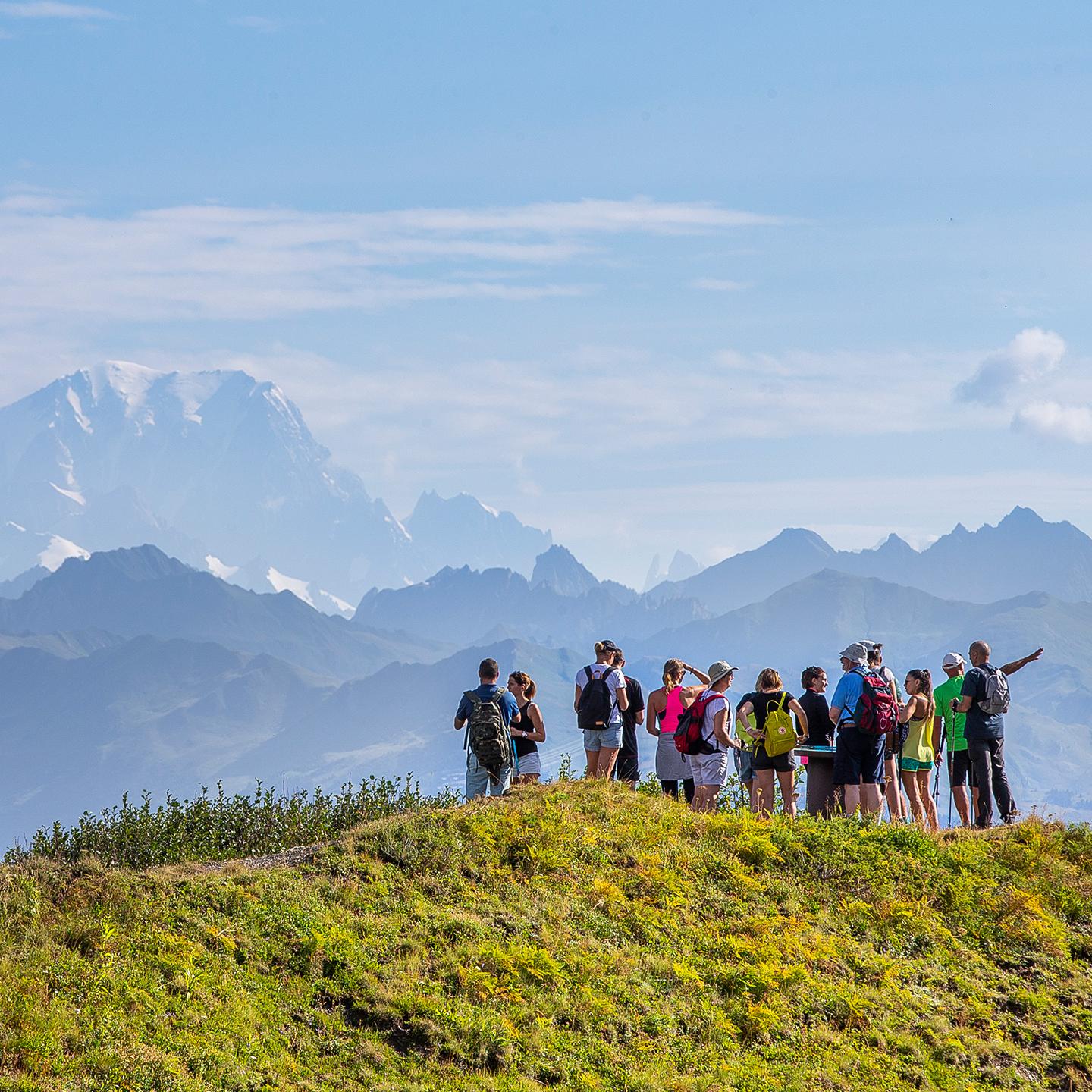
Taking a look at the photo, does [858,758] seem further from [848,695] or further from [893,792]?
[893,792]

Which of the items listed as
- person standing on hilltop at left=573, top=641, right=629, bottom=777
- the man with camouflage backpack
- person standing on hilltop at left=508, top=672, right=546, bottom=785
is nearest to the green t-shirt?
person standing on hilltop at left=573, top=641, right=629, bottom=777

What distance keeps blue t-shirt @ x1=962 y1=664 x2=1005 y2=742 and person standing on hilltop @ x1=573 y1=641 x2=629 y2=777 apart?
492 cm

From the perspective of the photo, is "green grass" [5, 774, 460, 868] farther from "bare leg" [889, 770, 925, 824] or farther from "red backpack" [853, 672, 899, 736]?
"bare leg" [889, 770, 925, 824]

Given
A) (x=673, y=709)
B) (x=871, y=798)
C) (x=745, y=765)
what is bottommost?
(x=871, y=798)

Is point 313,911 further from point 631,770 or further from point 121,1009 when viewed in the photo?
point 631,770

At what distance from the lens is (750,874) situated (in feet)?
47.3

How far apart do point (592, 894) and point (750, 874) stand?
2216 mm

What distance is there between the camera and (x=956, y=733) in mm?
18172

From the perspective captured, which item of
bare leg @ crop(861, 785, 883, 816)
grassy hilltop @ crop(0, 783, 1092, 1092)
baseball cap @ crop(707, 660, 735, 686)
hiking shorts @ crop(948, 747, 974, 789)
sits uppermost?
baseball cap @ crop(707, 660, 735, 686)

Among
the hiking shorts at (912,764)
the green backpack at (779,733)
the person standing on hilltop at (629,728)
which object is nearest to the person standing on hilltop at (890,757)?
the hiking shorts at (912,764)

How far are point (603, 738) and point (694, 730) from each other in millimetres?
1864

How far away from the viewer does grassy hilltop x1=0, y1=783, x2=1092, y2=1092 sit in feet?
32.5

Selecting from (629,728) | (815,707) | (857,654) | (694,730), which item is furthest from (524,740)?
(857,654)

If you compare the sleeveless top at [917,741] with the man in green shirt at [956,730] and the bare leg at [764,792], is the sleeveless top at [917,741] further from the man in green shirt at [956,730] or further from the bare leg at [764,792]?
the bare leg at [764,792]
